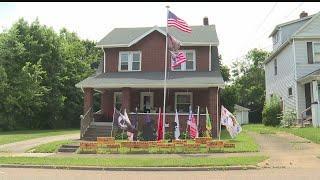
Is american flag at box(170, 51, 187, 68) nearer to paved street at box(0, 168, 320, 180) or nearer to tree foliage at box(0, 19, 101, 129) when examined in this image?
paved street at box(0, 168, 320, 180)

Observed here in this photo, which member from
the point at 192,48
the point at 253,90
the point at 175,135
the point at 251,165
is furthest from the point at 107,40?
the point at 253,90

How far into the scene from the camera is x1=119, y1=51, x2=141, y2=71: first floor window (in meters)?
33.0

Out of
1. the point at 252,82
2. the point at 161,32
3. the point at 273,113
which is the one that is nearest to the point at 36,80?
the point at 161,32

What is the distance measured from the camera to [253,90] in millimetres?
70875

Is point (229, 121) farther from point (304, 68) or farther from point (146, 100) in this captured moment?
point (304, 68)

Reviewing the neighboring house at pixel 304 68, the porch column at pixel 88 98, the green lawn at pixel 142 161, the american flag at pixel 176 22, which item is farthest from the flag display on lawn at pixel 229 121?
the porch column at pixel 88 98

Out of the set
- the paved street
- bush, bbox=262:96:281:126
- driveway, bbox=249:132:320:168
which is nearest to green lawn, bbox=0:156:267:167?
driveway, bbox=249:132:320:168

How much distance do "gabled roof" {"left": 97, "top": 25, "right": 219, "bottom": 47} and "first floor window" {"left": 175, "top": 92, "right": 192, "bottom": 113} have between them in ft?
11.4

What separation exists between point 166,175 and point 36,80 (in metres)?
28.5

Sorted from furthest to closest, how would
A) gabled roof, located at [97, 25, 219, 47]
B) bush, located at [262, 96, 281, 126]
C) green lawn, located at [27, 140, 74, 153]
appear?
bush, located at [262, 96, 281, 126], gabled roof, located at [97, 25, 219, 47], green lawn, located at [27, 140, 74, 153]

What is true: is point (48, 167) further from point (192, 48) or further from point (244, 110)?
point (244, 110)

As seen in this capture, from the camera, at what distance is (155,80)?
29766mm

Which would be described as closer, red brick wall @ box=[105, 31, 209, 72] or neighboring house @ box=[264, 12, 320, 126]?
neighboring house @ box=[264, 12, 320, 126]

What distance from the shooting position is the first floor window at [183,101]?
3212 cm
